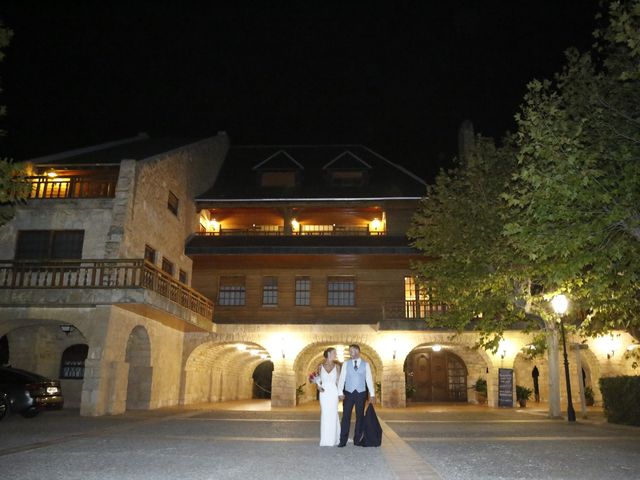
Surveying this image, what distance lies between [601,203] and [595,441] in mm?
4846

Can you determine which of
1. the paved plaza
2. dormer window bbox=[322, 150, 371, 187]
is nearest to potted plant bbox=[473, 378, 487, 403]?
dormer window bbox=[322, 150, 371, 187]

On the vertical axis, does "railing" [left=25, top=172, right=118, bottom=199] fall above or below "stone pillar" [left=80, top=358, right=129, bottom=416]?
above

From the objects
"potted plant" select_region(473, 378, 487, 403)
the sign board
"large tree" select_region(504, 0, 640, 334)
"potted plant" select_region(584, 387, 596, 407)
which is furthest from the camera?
"potted plant" select_region(473, 378, 487, 403)

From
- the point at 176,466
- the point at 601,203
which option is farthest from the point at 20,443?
the point at 601,203

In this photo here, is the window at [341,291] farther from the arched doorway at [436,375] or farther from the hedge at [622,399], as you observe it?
the hedge at [622,399]

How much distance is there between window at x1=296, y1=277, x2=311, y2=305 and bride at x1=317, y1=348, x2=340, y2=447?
594 inches

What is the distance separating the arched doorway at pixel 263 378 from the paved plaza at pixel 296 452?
24.2 metres

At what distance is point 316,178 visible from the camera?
29250 mm

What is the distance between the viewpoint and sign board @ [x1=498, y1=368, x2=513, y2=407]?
23.7 meters

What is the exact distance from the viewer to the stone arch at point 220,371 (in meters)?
24.8

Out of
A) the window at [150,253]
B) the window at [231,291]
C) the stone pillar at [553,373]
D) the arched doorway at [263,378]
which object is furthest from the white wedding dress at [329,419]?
the arched doorway at [263,378]

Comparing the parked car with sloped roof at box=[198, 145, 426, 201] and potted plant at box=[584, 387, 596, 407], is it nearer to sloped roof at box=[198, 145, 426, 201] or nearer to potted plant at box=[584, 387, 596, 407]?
sloped roof at box=[198, 145, 426, 201]

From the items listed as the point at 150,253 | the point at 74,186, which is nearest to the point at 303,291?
the point at 150,253

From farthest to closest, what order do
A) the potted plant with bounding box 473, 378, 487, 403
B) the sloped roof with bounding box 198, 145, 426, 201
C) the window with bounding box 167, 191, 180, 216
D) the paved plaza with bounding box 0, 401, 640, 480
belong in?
the sloped roof with bounding box 198, 145, 426, 201 → the potted plant with bounding box 473, 378, 487, 403 → the window with bounding box 167, 191, 180, 216 → the paved plaza with bounding box 0, 401, 640, 480
